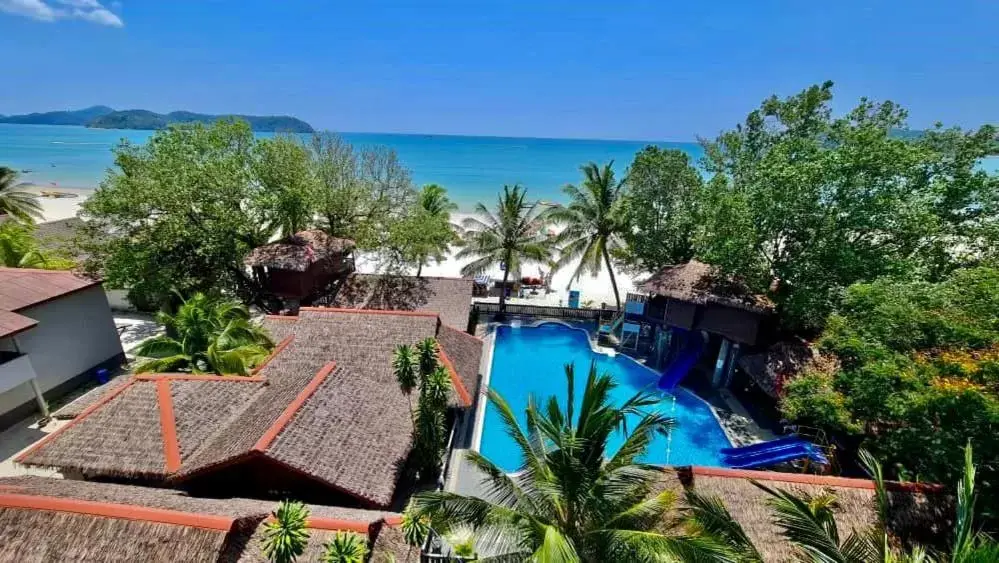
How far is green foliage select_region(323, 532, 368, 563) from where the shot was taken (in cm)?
686

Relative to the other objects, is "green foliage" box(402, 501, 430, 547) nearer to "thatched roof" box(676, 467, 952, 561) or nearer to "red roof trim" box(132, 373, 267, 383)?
"thatched roof" box(676, 467, 952, 561)

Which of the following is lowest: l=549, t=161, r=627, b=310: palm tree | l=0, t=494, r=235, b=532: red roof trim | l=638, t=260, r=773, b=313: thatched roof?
l=0, t=494, r=235, b=532: red roof trim

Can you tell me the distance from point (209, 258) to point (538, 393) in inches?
645

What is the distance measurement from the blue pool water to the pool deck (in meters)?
0.30

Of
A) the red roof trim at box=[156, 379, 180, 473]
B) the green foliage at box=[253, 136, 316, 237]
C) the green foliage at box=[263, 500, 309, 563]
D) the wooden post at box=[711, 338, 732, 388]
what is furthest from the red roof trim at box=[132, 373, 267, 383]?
the wooden post at box=[711, 338, 732, 388]

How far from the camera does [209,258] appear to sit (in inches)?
816

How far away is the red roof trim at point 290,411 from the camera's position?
9692 mm

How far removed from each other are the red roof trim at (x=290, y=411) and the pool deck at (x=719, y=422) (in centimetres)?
451

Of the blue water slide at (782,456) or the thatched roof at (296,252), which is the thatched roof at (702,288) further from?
the thatched roof at (296,252)

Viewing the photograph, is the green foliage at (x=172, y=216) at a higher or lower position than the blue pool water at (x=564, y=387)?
higher

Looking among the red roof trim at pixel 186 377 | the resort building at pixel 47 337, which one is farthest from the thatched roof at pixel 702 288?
the resort building at pixel 47 337

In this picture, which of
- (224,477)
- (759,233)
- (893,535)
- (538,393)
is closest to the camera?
(893,535)

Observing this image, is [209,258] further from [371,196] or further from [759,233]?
[759,233]

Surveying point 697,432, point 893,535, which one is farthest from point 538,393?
point 893,535
